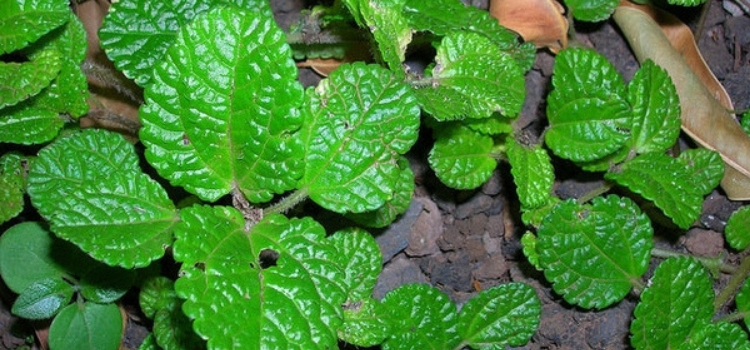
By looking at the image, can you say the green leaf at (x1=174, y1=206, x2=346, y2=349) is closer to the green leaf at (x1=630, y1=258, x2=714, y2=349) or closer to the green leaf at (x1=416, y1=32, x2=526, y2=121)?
the green leaf at (x1=416, y1=32, x2=526, y2=121)

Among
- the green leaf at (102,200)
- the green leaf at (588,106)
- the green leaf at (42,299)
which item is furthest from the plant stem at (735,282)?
the green leaf at (42,299)

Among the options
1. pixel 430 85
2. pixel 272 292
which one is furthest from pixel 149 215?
pixel 430 85

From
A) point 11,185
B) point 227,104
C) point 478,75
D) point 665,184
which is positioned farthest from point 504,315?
point 11,185

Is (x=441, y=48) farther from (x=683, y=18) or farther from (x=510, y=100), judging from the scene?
(x=683, y=18)

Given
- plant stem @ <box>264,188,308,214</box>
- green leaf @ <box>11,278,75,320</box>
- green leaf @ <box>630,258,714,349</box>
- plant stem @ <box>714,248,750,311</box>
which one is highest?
plant stem @ <box>264,188,308,214</box>

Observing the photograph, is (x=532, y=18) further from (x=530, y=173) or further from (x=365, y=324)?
(x=365, y=324)

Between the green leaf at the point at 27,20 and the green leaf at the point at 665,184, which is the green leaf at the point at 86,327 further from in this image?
the green leaf at the point at 665,184

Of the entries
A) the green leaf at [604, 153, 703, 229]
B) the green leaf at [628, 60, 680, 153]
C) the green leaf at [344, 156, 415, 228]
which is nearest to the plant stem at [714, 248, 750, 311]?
the green leaf at [604, 153, 703, 229]
